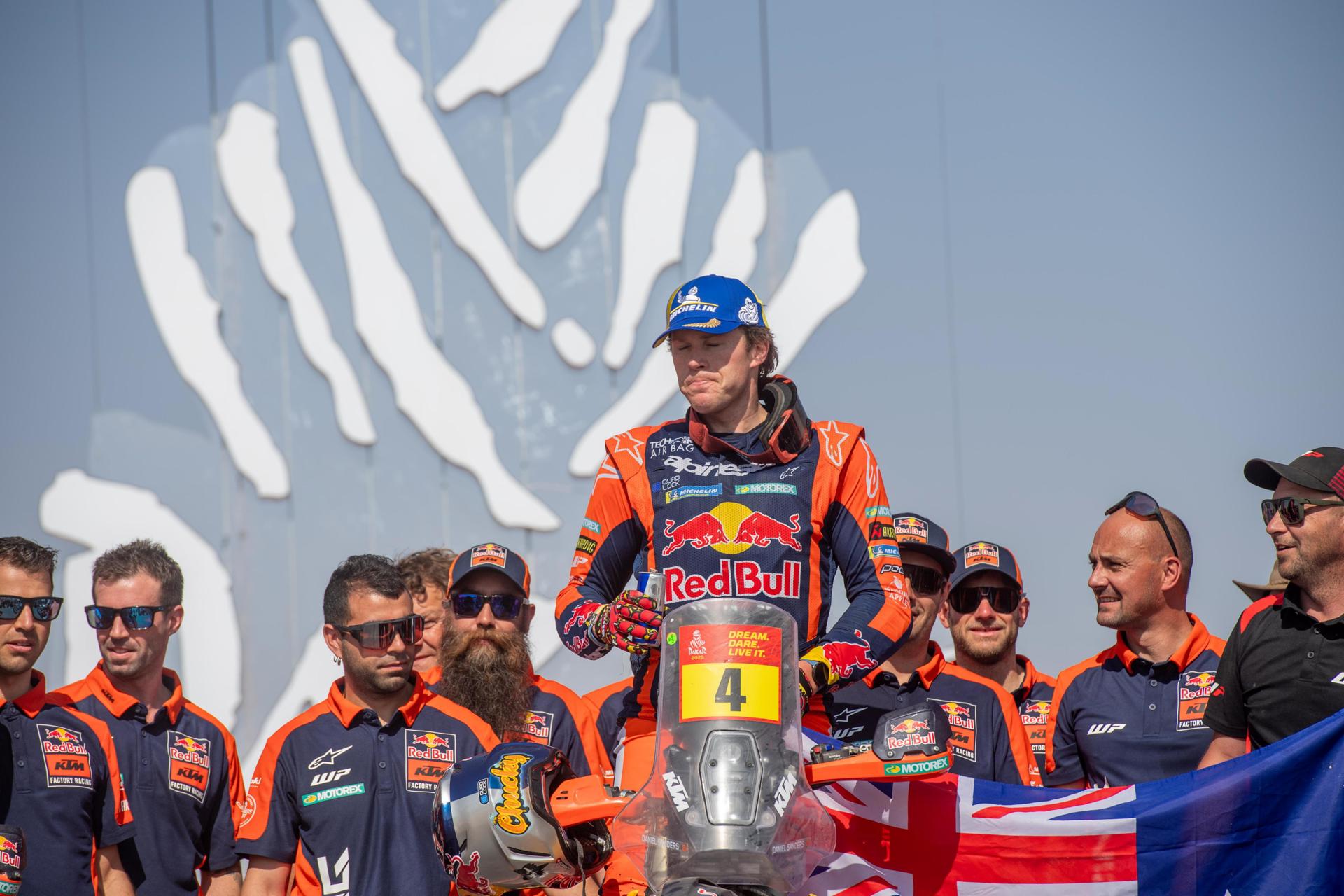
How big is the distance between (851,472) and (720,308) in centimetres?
55

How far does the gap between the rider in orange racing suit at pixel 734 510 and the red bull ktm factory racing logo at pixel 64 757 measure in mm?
1758

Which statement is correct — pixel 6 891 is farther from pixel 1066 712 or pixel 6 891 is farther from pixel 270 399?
pixel 270 399

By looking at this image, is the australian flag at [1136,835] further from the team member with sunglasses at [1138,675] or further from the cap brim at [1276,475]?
the team member with sunglasses at [1138,675]

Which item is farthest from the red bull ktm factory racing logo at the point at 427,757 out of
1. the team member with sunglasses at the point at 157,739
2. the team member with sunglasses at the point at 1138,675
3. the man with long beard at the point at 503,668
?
the team member with sunglasses at the point at 1138,675

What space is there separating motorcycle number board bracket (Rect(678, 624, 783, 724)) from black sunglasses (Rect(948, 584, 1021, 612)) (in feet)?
8.96

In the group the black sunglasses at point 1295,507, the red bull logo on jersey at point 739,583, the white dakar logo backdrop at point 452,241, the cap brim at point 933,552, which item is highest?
the white dakar logo backdrop at point 452,241

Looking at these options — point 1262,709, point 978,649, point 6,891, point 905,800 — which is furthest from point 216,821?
point 1262,709

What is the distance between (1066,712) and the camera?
15.5 ft

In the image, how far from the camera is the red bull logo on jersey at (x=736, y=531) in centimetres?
→ 359

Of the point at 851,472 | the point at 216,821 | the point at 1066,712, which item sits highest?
the point at 851,472

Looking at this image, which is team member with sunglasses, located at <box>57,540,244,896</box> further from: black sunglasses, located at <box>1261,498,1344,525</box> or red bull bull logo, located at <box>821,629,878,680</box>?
black sunglasses, located at <box>1261,498,1344,525</box>

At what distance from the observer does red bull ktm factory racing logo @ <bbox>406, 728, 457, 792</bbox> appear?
14.1 feet

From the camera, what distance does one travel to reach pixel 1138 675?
472 centimetres

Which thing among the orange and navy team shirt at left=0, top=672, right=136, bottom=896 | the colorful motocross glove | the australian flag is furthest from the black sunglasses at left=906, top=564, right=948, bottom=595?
the orange and navy team shirt at left=0, top=672, right=136, bottom=896
